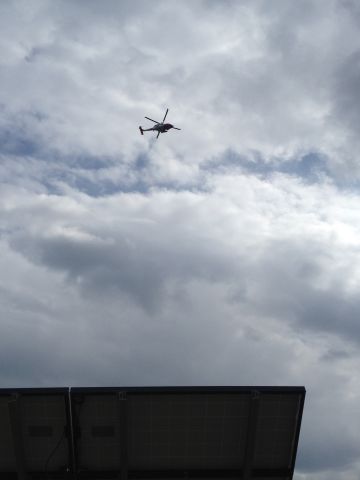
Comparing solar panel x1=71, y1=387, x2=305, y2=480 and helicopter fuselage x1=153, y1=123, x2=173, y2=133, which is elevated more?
helicopter fuselage x1=153, y1=123, x2=173, y2=133

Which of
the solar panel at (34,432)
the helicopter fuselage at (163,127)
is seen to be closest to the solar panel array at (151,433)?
the solar panel at (34,432)

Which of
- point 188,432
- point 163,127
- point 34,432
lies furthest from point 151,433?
point 163,127

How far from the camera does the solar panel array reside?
18.2 metres

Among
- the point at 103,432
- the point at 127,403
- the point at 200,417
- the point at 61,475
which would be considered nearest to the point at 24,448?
the point at 61,475

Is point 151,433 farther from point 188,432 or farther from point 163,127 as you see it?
point 163,127

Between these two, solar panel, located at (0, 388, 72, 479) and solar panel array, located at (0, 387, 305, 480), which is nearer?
solar panel, located at (0, 388, 72, 479)

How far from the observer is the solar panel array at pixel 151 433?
18203 millimetres

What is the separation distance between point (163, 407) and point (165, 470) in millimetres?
2651

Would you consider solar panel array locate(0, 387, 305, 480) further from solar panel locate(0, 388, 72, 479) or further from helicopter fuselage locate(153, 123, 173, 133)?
helicopter fuselage locate(153, 123, 173, 133)

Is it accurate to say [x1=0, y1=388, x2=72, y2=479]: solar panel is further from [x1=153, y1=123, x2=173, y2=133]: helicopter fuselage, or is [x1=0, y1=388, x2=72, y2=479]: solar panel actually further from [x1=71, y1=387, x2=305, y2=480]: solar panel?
[x1=153, y1=123, x2=173, y2=133]: helicopter fuselage

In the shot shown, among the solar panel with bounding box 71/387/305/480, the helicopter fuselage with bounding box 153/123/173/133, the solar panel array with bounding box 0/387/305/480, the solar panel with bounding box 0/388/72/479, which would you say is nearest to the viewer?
the solar panel with bounding box 0/388/72/479

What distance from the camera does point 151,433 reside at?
18.8 meters

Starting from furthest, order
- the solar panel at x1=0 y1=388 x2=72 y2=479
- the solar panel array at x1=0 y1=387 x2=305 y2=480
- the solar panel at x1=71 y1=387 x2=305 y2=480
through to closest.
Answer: the solar panel at x1=71 y1=387 x2=305 y2=480 < the solar panel array at x1=0 y1=387 x2=305 y2=480 < the solar panel at x1=0 y1=388 x2=72 y2=479

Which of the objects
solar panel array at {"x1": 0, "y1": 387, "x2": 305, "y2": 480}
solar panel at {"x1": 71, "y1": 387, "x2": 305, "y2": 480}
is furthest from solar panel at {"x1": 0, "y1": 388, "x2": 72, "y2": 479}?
solar panel at {"x1": 71, "y1": 387, "x2": 305, "y2": 480}
